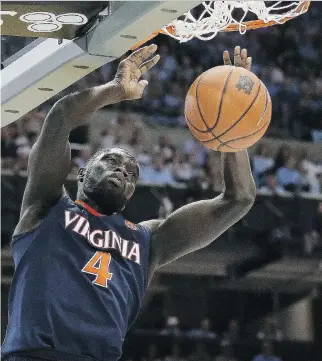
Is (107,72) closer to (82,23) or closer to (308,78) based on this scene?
(308,78)

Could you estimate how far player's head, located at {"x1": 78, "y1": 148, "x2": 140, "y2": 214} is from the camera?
3.71 m

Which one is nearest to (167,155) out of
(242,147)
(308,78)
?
(308,78)

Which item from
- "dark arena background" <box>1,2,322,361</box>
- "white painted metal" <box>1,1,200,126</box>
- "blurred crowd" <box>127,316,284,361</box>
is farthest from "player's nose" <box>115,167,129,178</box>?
"blurred crowd" <box>127,316,284,361</box>

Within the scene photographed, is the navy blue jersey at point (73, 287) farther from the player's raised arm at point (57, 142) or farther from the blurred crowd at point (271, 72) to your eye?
the blurred crowd at point (271, 72)

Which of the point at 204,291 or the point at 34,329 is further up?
the point at 34,329

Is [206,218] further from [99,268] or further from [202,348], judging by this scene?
[202,348]

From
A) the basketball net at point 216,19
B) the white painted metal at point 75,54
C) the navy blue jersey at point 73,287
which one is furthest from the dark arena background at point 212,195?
the navy blue jersey at point 73,287

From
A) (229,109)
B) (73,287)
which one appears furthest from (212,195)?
(73,287)

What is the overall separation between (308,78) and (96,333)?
38.5 ft

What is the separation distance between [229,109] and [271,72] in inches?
423

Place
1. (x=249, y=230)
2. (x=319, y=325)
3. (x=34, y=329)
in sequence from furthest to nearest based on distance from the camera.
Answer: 1. (x=319, y=325)
2. (x=249, y=230)
3. (x=34, y=329)

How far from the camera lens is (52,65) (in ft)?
12.5

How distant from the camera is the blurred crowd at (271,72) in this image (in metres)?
12.8

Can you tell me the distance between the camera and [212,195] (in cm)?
1047
